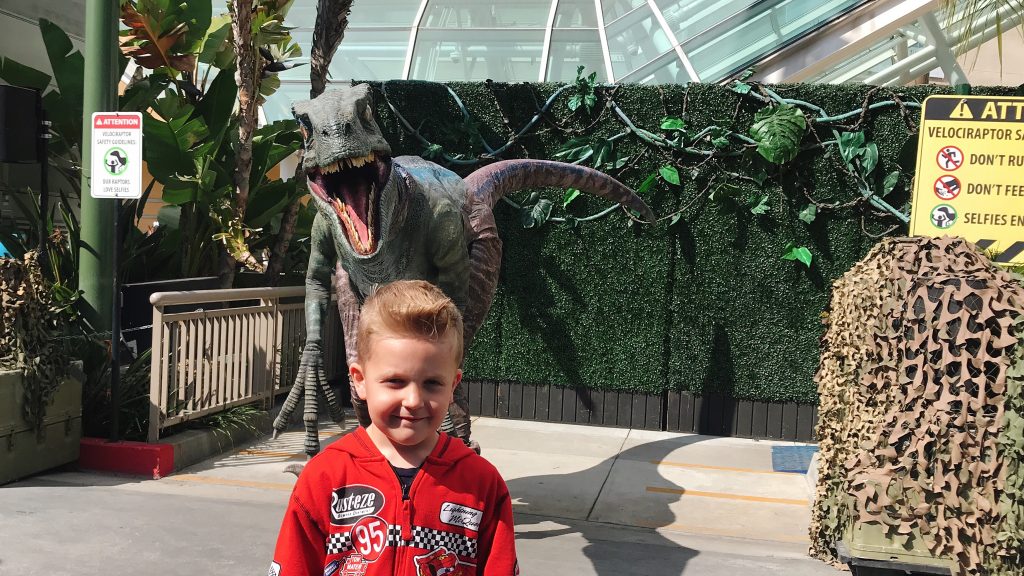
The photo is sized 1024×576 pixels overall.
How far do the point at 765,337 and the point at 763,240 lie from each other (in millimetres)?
853

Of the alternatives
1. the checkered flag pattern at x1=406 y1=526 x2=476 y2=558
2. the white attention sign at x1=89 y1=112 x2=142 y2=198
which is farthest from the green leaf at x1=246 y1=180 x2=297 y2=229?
the checkered flag pattern at x1=406 y1=526 x2=476 y2=558

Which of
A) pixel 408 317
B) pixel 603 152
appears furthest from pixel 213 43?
pixel 408 317

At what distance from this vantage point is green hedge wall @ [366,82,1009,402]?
8031 millimetres

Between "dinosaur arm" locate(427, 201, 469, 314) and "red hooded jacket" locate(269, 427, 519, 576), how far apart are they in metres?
2.34

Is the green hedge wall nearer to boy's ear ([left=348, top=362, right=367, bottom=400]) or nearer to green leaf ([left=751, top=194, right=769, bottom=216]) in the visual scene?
green leaf ([left=751, top=194, right=769, bottom=216])

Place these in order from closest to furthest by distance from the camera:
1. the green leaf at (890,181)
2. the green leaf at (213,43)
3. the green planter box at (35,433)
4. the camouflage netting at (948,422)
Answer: the camouflage netting at (948,422)
the green planter box at (35,433)
the green leaf at (890,181)
the green leaf at (213,43)

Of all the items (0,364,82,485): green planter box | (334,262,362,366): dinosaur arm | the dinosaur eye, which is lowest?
(0,364,82,485): green planter box

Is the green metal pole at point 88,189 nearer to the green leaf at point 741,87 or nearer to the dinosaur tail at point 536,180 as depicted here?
the dinosaur tail at point 536,180

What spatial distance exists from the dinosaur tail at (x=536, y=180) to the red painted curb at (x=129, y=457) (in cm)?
292

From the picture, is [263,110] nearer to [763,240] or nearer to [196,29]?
[196,29]

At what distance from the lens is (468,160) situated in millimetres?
8672

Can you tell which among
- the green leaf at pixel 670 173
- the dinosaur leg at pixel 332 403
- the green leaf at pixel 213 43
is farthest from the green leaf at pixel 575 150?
the dinosaur leg at pixel 332 403

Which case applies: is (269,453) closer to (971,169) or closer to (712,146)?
(712,146)

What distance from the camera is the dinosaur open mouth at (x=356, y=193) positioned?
379cm
